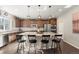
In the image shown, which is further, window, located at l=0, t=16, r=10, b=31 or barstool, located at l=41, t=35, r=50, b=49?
barstool, located at l=41, t=35, r=50, b=49

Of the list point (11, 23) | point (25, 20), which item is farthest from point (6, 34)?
point (25, 20)

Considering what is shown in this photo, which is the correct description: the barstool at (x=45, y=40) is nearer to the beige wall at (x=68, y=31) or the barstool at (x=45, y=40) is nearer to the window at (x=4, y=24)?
the beige wall at (x=68, y=31)

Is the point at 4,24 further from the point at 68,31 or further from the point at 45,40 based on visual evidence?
the point at 68,31

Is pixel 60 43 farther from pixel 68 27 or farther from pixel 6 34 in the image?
pixel 6 34

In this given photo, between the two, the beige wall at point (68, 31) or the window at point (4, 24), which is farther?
the beige wall at point (68, 31)

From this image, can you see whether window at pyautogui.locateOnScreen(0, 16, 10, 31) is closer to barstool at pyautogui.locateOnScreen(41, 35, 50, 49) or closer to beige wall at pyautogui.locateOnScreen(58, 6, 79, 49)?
barstool at pyautogui.locateOnScreen(41, 35, 50, 49)

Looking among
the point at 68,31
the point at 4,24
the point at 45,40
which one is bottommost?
the point at 45,40

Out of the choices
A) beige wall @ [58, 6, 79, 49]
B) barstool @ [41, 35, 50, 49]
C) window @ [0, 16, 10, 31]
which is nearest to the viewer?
window @ [0, 16, 10, 31]

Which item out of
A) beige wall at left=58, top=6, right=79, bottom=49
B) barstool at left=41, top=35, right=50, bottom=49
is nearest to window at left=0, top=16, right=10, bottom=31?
barstool at left=41, top=35, right=50, bottom=49

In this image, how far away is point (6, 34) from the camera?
8.60 ft

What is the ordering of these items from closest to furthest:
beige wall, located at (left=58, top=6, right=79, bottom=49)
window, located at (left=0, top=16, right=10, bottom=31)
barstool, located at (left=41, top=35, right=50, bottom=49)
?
window, located at (left=0, top=16, right=10, bottom=31) < beige wall, located at (left=58, top=6, right=79, bottom=49) < barstool, located at (left=41, top=35, right=50, bottom=49)

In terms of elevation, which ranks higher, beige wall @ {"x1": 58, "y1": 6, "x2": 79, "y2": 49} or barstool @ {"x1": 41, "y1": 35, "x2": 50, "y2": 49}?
beige wall @ {"x1": 58, "y1": 6, "x2": 79, "y2": 49}

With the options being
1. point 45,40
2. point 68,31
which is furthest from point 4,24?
point 68,31

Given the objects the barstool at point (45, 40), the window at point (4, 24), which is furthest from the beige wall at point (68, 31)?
the window at point (4, 24)
